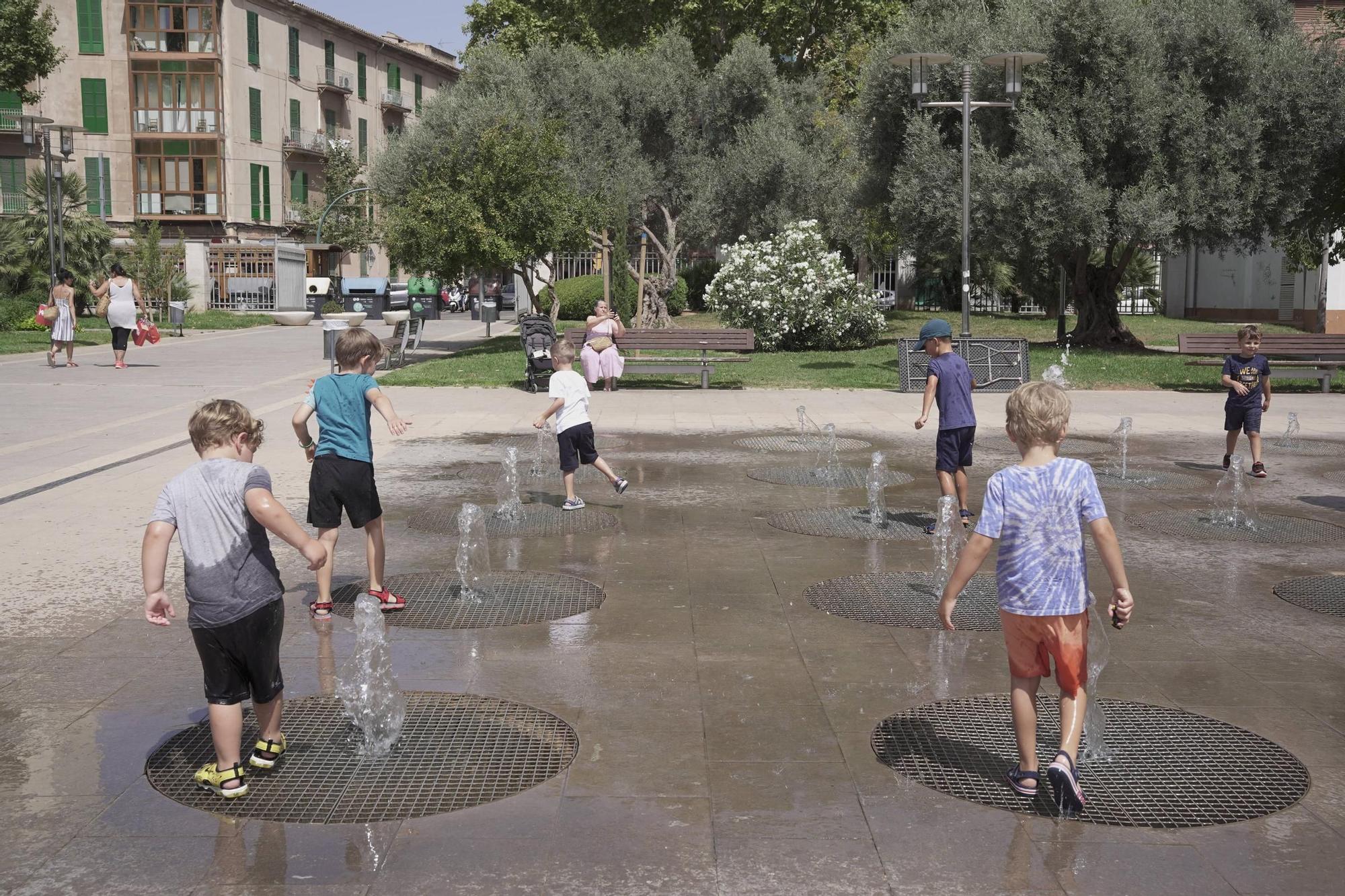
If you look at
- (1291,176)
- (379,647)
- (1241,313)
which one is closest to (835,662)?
(379,647)

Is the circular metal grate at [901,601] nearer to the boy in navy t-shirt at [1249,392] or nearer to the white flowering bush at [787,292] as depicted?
the boy in navy t-shirt at [1249,392]

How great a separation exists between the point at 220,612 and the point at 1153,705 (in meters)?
3.42

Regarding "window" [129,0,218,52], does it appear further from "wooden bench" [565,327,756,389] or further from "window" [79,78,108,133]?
"wooden bench" [565,327,756,389]

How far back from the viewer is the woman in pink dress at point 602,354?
1739 cm

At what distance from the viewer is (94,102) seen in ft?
160

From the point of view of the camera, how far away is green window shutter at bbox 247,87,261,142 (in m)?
50.8

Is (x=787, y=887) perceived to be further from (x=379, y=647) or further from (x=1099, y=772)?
(x=379, y=647)

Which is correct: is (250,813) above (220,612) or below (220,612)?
below

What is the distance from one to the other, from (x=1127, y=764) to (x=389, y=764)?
2.47m

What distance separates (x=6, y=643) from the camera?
18.6 ft

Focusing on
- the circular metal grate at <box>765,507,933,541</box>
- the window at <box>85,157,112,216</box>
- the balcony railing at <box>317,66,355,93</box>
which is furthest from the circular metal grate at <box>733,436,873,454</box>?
the balcony railing at <box>317,66,355,93</box>

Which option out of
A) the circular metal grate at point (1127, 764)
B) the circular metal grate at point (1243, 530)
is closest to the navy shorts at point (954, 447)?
the circular metal grate at point (1243, 530)

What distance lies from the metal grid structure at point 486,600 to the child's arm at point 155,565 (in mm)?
1884

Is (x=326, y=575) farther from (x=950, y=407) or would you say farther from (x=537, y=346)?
(x=537, y=346)
